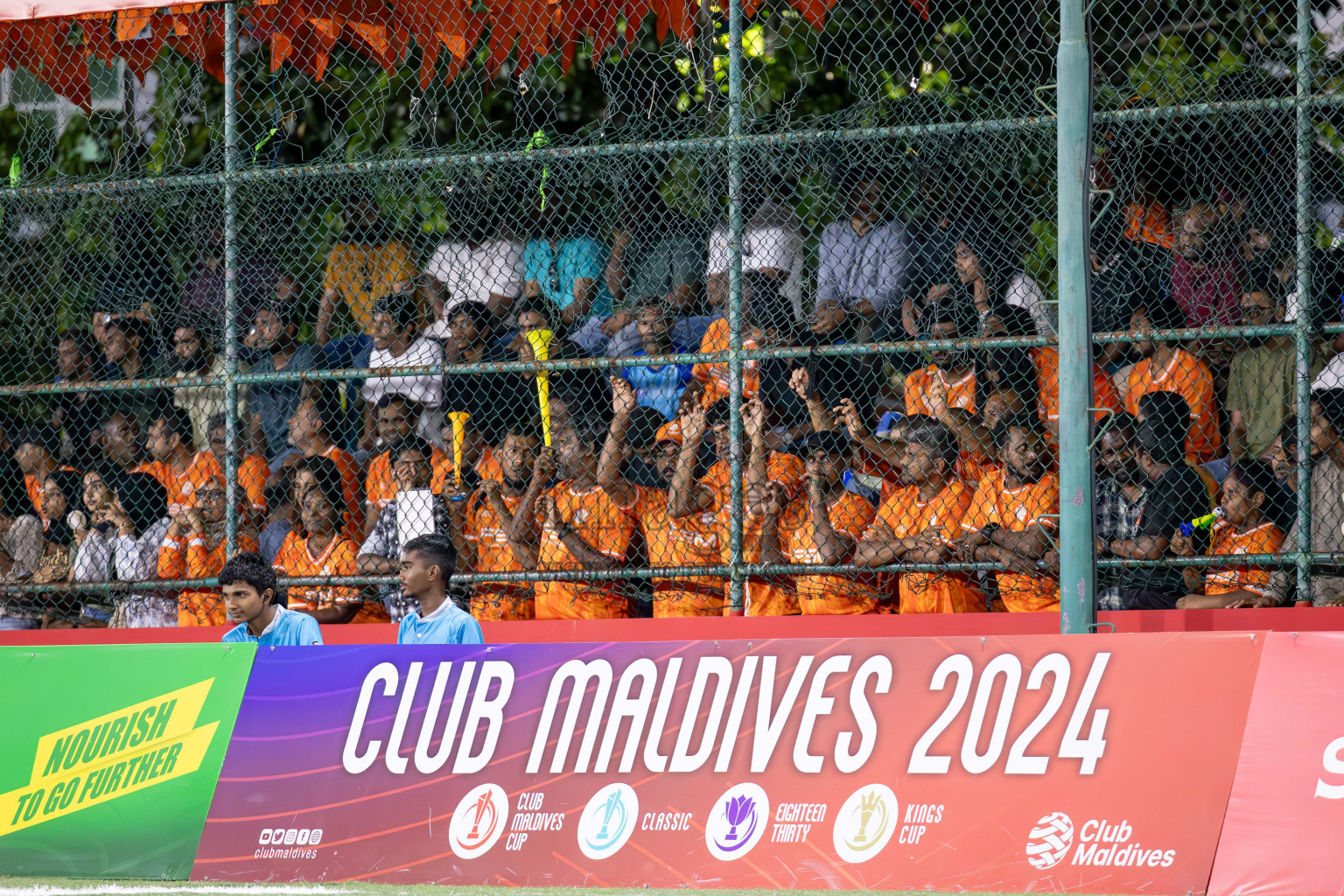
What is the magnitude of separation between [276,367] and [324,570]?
1271 millimetres

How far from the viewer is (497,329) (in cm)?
848

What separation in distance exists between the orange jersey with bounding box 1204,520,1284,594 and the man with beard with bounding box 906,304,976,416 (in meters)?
1.24

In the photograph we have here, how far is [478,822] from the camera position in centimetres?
601

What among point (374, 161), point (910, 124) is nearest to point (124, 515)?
point (374, 161)

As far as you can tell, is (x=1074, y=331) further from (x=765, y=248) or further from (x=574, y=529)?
(x=574, y=529)

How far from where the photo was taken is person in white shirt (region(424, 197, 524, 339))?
329 inches

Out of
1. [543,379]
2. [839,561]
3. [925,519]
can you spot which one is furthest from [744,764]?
[543,379]

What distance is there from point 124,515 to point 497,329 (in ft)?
7.84

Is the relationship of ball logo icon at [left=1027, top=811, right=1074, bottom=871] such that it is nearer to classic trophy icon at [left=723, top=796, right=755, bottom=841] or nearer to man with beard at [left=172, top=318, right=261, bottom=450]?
classic trophy icon at [left=723, top=796, right=755, bottom=841]

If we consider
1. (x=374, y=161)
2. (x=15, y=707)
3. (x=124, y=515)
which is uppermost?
(x=374, y=161)

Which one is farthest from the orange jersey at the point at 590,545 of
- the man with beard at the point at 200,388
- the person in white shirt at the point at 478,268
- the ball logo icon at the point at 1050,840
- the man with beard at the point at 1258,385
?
the ball logo icon at the point at 1050,840

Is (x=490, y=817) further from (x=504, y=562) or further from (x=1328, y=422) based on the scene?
(x=1328, y=422)

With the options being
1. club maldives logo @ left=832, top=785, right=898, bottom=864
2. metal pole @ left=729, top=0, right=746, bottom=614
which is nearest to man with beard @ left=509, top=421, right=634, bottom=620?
metal pole @ left=729, top=0, right=746, bottom=614

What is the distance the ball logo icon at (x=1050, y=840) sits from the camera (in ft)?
17.5
